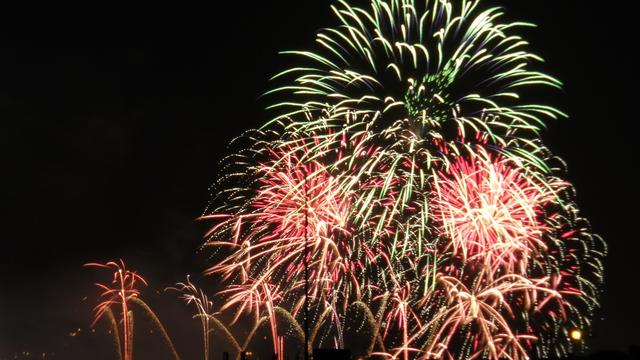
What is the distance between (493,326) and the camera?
34.2m

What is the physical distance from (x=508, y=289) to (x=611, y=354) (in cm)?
1191

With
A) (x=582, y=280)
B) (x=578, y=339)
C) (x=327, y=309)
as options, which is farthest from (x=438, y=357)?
(x=578, y=339)

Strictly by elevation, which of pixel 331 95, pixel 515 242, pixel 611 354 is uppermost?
pixel 331 95

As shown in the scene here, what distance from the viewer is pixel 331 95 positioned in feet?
115

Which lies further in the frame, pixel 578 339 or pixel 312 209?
pixel 312 209

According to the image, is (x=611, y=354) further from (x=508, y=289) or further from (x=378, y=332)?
(x=378, y=332)

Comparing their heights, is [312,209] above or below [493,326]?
above

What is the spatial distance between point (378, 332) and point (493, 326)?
614 cm

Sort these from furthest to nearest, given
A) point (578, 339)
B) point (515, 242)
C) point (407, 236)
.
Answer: point (407, 236) < point (515, 242) < point (578, 339)

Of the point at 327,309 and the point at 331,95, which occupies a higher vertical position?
the point at 331,95

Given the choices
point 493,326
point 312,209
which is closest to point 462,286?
point 493,326

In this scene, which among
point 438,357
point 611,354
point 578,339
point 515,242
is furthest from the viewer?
point 438,357

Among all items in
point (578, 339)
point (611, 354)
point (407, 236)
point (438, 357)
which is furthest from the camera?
point (438, 357)

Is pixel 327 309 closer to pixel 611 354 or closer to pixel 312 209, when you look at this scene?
pixel 312 209
